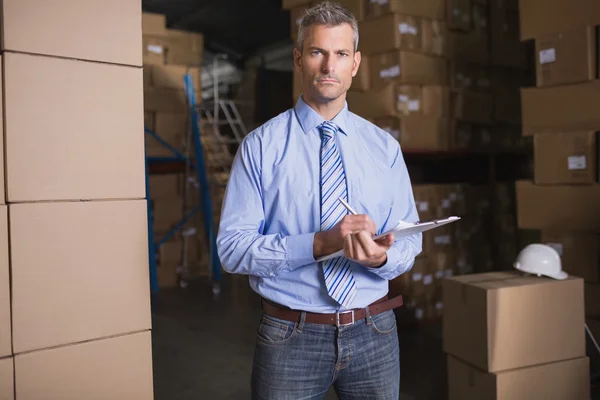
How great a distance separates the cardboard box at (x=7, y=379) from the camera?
5.53 feet

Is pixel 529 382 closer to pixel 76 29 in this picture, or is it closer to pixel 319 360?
pixel 319 360

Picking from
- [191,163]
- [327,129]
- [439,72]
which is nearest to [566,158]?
[439,72]

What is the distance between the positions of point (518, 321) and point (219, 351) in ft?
7.04

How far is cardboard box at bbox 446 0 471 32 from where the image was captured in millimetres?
4844

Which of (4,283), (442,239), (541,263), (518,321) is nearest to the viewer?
(4,283)

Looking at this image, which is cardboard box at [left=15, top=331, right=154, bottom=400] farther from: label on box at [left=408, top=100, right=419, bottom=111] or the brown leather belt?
label on box at [left=408, top=100, right=419, bottom=111]

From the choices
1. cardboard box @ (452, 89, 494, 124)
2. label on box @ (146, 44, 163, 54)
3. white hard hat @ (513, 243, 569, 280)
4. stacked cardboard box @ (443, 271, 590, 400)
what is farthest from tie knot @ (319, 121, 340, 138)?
label on box @ (146, 44, 163, 54)

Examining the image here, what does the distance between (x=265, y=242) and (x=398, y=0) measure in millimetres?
3639

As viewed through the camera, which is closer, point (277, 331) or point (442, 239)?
point (277, 331)

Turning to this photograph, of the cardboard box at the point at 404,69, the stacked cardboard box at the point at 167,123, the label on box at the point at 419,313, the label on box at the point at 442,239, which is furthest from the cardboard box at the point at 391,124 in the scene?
the stacked cardboard box at the point at 167,123

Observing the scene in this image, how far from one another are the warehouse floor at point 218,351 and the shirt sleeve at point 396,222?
78.1 inches

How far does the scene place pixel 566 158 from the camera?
11.1 feet

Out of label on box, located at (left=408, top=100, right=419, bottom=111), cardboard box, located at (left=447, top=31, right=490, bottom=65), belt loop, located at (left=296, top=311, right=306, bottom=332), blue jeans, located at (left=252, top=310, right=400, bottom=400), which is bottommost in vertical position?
blue jeans, located at (left=252, top=310, right=400, bottom=400)

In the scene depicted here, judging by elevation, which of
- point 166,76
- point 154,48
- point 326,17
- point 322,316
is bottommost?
point 322,316
